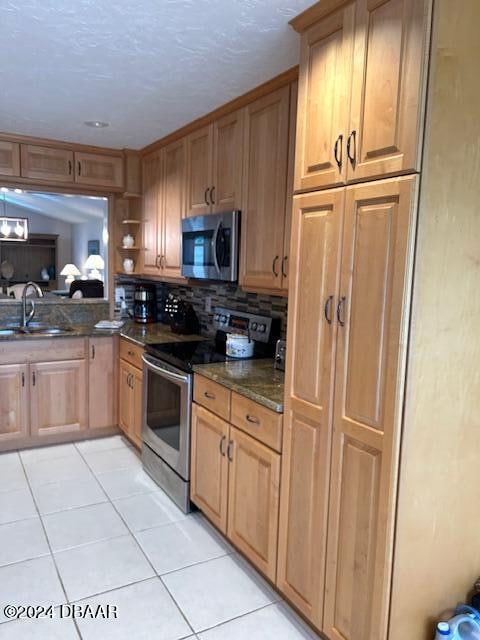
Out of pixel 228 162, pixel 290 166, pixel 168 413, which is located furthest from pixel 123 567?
pixel 228 162

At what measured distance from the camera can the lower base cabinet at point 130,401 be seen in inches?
135

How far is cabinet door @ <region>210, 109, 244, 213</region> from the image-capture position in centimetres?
263

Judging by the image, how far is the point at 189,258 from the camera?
10.2 feet

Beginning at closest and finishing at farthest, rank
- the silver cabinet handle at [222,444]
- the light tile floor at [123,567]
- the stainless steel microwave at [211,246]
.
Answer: the light tile floor at [123,567] → the silver cabinet handle at [222,444] → the stainless steel microwave at [211,246]

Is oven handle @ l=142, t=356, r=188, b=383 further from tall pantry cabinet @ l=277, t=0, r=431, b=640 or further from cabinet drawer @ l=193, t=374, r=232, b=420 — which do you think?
tall pantry cabinet @ l=277, t=0, r=431, b=640

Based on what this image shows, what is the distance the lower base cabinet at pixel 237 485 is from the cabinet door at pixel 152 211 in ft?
5.26

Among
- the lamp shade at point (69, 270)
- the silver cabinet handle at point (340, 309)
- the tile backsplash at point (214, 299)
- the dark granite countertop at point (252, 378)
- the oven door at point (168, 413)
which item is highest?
the lamp shade at point (69, 270)

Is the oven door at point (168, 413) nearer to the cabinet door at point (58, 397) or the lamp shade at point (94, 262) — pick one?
the cabinet door at point (58, 397)

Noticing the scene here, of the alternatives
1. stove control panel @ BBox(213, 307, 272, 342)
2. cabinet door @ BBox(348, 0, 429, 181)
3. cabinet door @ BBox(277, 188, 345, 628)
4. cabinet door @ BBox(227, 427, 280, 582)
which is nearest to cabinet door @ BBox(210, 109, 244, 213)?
stove control panel @ BBox(213, 307, 272, 342)

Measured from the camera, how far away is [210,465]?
97.6 inches

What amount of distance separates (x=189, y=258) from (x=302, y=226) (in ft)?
4.63

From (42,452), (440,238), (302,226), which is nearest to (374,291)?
(440,238)

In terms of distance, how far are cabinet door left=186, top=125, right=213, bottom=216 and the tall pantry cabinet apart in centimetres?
120

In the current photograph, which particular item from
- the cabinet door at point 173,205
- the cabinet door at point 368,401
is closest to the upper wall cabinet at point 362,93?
the cabinet door at point 368,401
